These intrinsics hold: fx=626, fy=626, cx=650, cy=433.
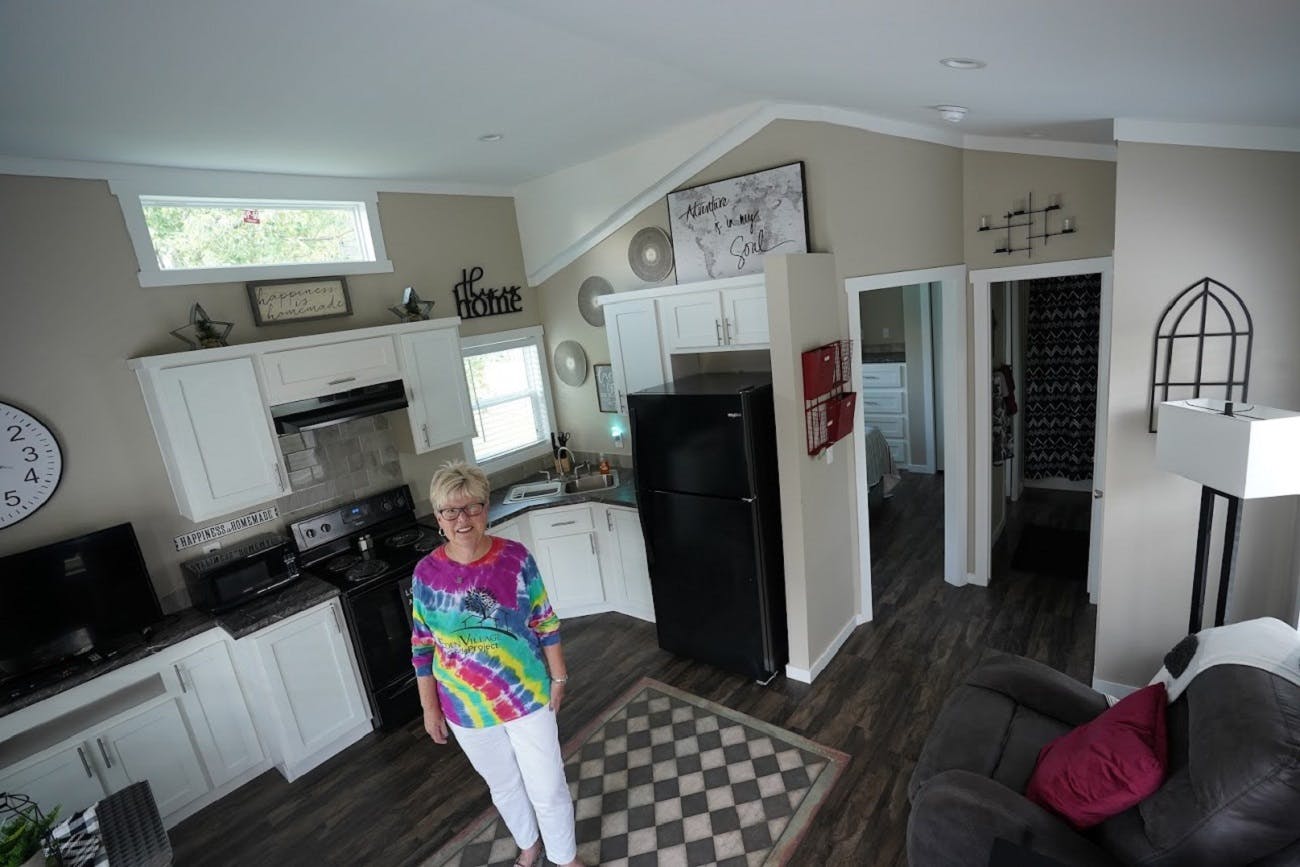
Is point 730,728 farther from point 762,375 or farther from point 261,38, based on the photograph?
point 261,38

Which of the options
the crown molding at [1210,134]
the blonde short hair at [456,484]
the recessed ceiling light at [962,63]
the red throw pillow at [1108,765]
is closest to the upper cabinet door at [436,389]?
the blonde short hair at [456,484]

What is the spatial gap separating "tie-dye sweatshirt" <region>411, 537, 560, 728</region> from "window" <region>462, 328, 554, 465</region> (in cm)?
220

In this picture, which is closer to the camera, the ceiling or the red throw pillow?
the ceiling

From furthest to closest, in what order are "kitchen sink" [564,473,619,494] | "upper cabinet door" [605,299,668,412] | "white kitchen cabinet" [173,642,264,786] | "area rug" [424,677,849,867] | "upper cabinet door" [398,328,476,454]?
"kitchen sink" [564,473,619,494] → "upper cabinet door" [605,299,668,412] → "upper cabinet door" [398,328,476,454] → "white kitchen cabinet" [173,642,264,786] → "area rug" [424,677,849,867]

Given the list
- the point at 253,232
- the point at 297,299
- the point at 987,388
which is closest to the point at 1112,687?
the point at 987,388

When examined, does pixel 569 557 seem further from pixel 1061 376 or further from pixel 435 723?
pixel 1061 376

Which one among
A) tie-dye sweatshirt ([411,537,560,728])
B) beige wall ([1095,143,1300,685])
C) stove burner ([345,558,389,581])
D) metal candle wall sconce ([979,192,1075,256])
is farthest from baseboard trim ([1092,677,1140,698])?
stove burner ([345,558,389,581])

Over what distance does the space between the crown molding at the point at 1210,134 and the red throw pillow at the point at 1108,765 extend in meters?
1.89

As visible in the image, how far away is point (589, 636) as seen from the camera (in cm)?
397

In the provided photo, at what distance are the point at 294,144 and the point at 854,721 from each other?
12.1 ft

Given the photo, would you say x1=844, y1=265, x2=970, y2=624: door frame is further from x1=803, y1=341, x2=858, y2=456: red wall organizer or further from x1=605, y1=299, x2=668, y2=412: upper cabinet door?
x1=605, y1=299, x2=668, y2=412: upper cabinet door

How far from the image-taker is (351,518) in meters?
3.59

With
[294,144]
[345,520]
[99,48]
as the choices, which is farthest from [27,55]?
[345,520]

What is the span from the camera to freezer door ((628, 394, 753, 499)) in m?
2.98
